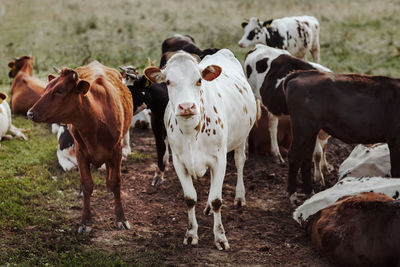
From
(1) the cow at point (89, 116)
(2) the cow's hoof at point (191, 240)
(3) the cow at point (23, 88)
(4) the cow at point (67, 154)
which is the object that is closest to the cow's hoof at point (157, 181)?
(1) the cow at point (89, 116)

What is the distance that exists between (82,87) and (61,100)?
27 cm

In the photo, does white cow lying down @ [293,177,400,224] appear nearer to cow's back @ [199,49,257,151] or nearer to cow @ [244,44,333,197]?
cow's back @ [199,49,257,151]

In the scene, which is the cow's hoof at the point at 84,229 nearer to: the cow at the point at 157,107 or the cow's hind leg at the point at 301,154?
the cow at the point at 157,107

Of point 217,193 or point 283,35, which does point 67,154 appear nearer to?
point 217,193

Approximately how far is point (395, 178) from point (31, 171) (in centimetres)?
528

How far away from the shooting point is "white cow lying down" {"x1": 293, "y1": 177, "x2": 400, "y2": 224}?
605cm

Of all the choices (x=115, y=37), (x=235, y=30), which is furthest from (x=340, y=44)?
(x=115, y=37)

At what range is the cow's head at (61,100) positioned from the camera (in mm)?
5840

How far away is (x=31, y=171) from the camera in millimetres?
Result: 8422

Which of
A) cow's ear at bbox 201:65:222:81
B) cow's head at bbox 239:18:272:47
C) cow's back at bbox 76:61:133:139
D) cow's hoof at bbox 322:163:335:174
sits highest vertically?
cow's ear at bbox 201:65:222:81

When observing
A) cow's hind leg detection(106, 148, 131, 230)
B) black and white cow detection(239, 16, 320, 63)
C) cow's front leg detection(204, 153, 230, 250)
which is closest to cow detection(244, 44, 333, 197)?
cow's front leg detection(204, 153, 230, 250)

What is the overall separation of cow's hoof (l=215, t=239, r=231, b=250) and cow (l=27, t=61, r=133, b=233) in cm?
122

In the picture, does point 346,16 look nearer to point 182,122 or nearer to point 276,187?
point 276,187

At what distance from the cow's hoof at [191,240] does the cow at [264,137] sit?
3413mm
